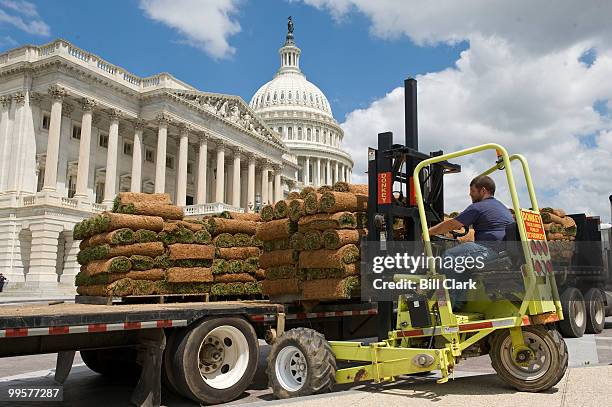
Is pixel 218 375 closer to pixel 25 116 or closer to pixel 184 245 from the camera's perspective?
pixel 184 245

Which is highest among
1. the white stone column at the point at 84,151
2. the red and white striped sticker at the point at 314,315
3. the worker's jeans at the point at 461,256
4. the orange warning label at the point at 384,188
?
the white stone column at the point at 84,151

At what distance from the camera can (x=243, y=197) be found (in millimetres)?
70125

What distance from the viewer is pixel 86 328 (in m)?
6.12

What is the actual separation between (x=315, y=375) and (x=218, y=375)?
1562 millimetres

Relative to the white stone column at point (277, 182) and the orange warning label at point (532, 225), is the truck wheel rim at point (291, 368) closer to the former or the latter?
the orange warning label at point (532, 225)

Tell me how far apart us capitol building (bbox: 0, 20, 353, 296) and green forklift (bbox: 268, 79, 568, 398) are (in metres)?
37.3

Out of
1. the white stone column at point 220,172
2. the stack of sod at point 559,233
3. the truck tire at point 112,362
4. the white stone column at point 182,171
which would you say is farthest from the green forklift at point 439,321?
the white stone column at point 220,172

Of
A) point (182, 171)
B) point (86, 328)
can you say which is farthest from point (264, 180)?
point (86, 328)

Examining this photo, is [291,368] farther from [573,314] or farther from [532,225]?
[573,314]

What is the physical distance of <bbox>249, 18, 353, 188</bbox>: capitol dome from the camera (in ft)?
412

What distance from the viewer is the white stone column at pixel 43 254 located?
133 ft

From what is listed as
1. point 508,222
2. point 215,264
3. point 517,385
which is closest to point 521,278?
point 508,222

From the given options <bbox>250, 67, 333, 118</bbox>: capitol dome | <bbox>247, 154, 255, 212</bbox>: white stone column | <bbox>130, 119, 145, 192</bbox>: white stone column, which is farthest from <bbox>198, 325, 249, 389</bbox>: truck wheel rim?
<bbox>250, 67, 333, 118</bbox>: capitol dome

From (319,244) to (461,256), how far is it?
7.96 feet
